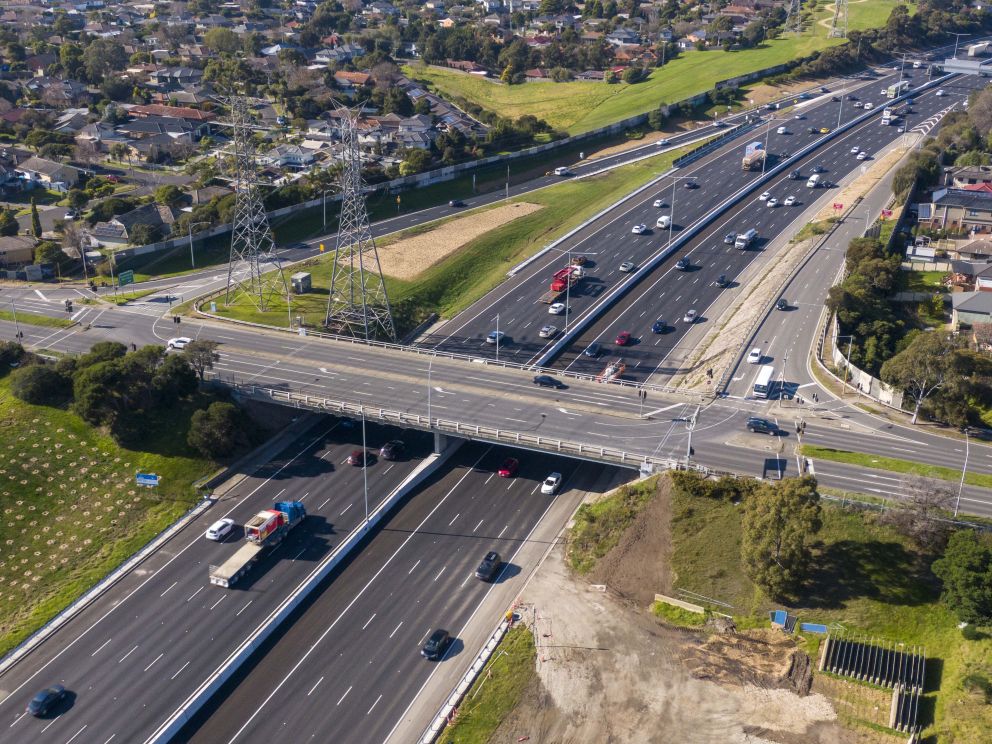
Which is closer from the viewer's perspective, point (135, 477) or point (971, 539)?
point (971, 539)

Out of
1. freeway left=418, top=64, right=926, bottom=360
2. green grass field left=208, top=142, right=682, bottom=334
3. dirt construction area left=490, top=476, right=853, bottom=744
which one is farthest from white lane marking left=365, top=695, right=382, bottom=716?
green grass field left=208, top=142, right=682, bottom=334

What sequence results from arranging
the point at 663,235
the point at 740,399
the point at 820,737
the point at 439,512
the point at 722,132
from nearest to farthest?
the point at 820,737 → the point at 439,512 → the point at 740,399 → the point at 663,235 → the point at 722,132

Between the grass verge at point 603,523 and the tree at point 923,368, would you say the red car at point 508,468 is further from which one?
the tree at point 923,368

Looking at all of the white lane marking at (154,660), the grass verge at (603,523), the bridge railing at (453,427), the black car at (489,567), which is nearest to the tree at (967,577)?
the bridge railing at (453,427)

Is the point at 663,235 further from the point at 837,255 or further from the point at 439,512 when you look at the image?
the point at 439,512

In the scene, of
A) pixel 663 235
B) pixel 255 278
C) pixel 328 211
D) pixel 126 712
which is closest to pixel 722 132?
pixel 663 235

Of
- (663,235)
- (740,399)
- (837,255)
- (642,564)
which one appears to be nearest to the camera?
(642,564)
